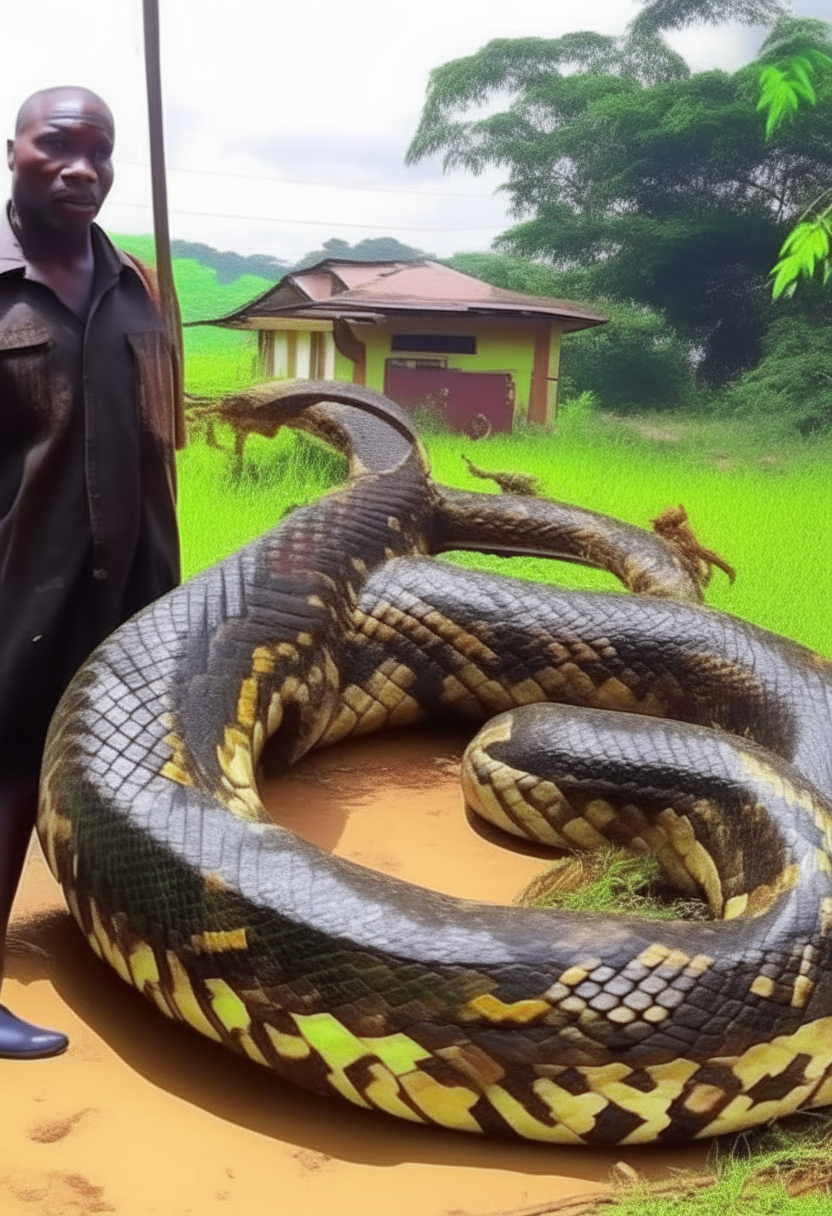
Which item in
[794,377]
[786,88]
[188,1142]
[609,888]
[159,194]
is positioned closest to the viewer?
[188,1142]

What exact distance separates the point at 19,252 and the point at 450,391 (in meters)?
3.16

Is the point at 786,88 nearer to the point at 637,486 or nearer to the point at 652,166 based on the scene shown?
the point at 652,166

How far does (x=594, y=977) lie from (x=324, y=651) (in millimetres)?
1839

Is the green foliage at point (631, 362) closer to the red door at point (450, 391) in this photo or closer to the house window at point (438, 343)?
the red door at point (450, 391)

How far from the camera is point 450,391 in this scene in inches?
229

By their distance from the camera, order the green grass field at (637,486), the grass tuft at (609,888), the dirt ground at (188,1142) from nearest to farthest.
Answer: the dirt ground at (188,1142) → the grass tuft at (609,888) → the green grass field at (637,486)

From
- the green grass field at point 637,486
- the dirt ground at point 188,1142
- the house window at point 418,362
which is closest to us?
the dirt ground at point 188,1142

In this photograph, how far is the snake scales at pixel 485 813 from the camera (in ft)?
7.20

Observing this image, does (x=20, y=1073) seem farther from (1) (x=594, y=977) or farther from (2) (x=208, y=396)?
(2) (x=208, y=396)

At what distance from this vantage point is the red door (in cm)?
580

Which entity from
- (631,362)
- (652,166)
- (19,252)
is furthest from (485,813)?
(652,166)

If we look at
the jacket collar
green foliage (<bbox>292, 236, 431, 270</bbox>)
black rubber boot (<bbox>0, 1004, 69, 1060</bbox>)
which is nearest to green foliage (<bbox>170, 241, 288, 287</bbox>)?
green foliage (<bbox>292, 236, 431, 270</bbox>)

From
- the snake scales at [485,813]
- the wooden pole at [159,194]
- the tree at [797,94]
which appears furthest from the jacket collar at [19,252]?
the tree at [797,94]

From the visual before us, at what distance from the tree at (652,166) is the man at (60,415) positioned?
10.7 feet
